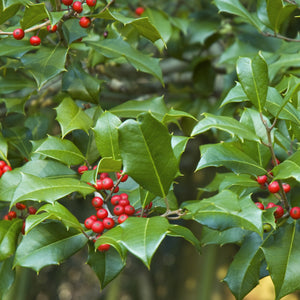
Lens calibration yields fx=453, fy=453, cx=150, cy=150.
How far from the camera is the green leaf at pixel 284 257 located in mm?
842

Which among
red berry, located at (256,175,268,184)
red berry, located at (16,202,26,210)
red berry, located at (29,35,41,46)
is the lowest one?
red berry, located at (16,202,26,210)

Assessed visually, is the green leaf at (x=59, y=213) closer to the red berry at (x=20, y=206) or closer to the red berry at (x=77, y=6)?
the red berry at (x=20, y=206)

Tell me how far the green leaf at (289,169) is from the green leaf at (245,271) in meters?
0.19

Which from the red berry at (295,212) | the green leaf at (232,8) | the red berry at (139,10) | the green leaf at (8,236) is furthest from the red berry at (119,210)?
the red berry at (139,10)

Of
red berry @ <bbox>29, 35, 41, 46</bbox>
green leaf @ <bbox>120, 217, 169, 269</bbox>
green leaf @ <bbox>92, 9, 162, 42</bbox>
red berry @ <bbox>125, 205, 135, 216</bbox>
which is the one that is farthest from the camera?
red berry @ <bbox>29, 35, 41, 46</bbox>

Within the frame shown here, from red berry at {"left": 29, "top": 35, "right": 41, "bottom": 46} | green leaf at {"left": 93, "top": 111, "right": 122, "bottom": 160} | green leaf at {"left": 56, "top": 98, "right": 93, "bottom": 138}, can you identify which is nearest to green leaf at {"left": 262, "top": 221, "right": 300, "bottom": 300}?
green leaf at {"left": 93, "top": 111, "right": 122, "bottom": 160}

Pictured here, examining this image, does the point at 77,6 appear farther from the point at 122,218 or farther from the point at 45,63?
the point at 122,218

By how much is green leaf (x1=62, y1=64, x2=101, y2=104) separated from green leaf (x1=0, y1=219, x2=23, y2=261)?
0.37 m

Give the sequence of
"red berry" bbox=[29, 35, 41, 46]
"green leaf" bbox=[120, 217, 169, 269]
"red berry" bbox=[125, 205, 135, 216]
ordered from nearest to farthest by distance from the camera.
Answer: "green leaf" bbox=[120, 217, 169, 269] → "red berry" bbox=[125, 205, 135, 216] → "red berry" bbox=[29, 35, 41, 46]

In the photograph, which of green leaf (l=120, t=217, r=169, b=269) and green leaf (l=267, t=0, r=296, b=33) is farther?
green leaf (l=267, t=0, r=296, b=33)

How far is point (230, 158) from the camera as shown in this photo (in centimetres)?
82

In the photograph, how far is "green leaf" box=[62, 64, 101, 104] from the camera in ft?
3.76

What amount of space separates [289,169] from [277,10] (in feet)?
1.79

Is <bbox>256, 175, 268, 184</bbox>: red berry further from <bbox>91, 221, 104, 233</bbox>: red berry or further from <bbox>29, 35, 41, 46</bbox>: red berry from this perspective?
<bbox>29, 35, 41, 46</bbox>: red berry
